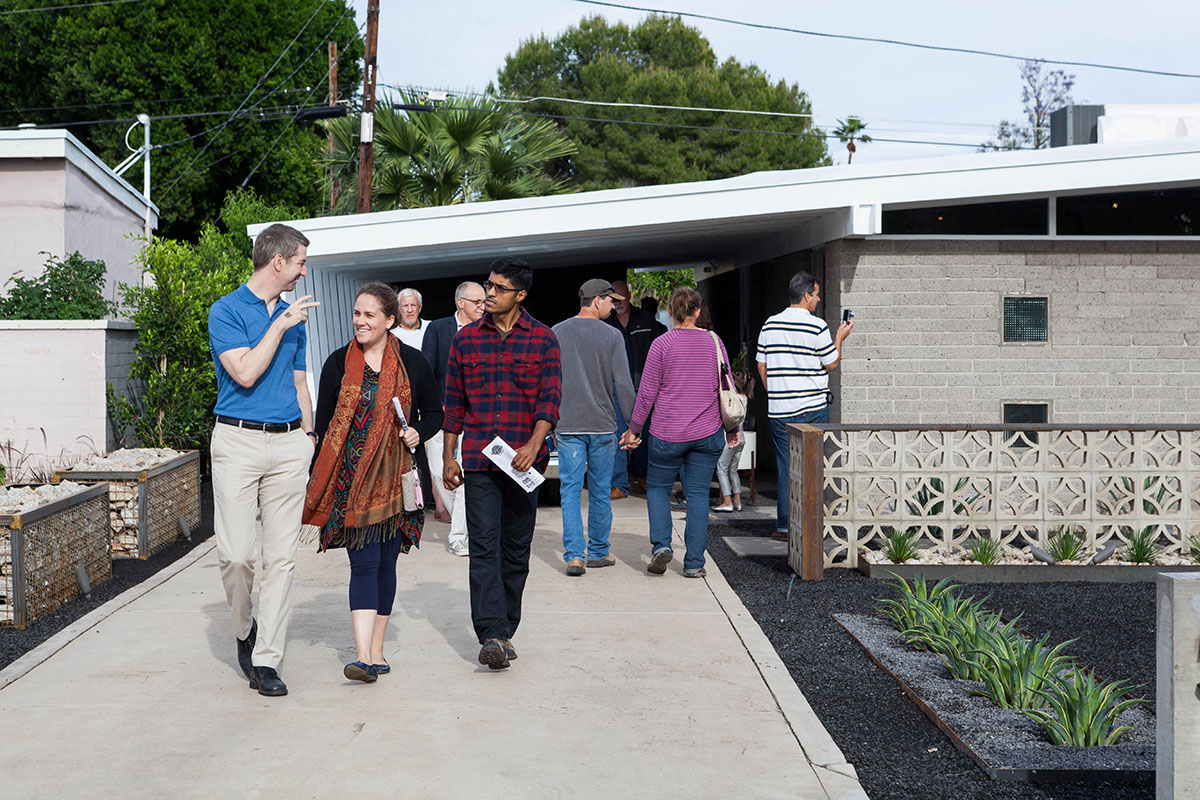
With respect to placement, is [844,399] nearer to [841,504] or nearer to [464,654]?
[841,504]

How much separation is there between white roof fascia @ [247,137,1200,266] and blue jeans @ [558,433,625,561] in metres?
2.34

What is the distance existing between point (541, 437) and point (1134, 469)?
442cm

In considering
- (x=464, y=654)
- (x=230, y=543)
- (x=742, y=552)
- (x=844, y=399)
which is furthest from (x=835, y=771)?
(x=844, y=399)

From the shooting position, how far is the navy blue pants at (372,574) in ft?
18.6

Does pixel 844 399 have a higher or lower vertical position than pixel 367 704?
higher

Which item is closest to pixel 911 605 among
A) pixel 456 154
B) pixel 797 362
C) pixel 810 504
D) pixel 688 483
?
pixel 810 504

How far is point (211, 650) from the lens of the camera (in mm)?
6246

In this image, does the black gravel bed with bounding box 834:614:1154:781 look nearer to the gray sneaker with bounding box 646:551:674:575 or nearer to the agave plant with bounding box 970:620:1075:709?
the agave plant with bounding box 970:620:1075:709

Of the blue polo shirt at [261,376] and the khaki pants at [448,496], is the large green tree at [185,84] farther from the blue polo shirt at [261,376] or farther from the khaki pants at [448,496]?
the blue polo shirt at [261,376]

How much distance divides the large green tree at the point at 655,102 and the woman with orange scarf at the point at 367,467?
4193 centimetres

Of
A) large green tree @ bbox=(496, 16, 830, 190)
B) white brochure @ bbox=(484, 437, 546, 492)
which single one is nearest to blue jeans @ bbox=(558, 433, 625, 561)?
white brochure @ bbox=(484, 437, 546, 492)

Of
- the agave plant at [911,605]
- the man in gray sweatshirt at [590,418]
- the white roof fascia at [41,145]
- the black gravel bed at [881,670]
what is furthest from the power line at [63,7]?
the agave plant at [911,605]

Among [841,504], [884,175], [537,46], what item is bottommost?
[841,504]

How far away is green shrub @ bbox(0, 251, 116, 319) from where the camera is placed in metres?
12.1
